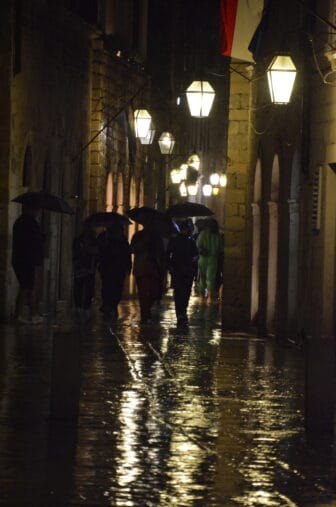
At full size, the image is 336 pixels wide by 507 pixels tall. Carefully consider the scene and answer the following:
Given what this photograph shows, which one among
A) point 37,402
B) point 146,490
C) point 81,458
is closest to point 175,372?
point 37,402

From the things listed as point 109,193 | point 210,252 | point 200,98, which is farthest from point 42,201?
point 109,193

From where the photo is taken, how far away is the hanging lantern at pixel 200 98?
2725 centimetres

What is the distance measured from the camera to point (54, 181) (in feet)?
108

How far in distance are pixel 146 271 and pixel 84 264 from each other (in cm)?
157

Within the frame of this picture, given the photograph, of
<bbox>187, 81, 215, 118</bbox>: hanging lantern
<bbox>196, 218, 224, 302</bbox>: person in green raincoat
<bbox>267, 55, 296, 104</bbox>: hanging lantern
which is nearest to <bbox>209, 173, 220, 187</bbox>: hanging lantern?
<bbox>196, 218, 224, 302</bbox>: person in green raincoat

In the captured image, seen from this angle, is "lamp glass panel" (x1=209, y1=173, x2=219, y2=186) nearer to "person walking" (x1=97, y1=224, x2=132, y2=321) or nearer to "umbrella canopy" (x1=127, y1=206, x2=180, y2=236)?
"umbrella canopy" (x1=127, y1=206, x2=180, y2=236)

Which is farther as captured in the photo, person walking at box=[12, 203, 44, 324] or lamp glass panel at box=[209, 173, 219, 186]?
lamp glass panel at box=[209, 173, 219, 186]

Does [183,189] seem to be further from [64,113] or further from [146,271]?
[146,271]

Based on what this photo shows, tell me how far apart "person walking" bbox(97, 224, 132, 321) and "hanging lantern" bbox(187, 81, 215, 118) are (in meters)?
3.42

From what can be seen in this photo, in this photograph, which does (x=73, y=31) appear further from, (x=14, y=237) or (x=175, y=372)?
(x=175, y=372)

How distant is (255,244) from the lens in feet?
92.6

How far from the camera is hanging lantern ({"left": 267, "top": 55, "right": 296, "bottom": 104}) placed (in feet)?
71.2

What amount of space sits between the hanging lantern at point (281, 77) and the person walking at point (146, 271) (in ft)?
24.1

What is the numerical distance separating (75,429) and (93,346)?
9.35 m
